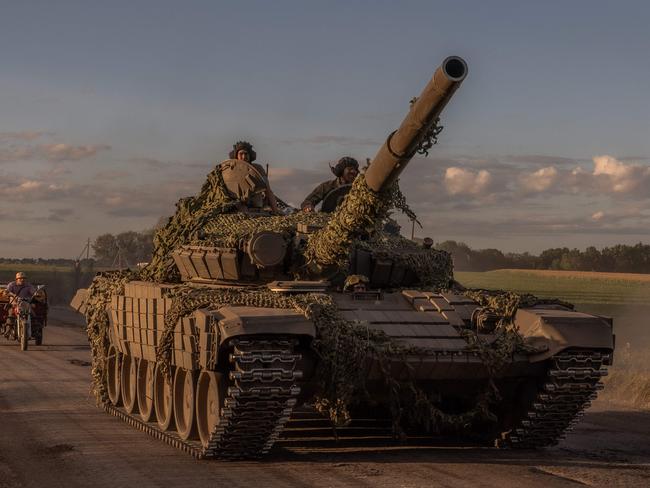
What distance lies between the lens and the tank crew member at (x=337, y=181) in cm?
1691

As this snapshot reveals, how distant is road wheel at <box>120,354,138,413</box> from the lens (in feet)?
56.6

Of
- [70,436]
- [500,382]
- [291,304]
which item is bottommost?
[70,436]

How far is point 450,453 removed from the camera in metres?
13.7

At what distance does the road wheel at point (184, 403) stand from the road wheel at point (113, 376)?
11.2 feet

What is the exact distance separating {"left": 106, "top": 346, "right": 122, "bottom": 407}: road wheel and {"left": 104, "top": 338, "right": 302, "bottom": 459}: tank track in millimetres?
5789

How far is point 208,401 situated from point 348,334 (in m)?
2.01

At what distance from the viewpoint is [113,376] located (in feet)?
61.0

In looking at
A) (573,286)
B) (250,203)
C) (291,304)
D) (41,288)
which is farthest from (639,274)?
(291,304)

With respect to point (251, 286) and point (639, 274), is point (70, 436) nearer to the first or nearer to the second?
point (251, 286)

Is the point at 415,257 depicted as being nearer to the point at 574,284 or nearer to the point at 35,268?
Answer: the point at 574,284

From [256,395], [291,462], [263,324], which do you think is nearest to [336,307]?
[263,324]

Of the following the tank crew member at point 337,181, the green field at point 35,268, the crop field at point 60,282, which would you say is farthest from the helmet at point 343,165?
the green field at point 35,268

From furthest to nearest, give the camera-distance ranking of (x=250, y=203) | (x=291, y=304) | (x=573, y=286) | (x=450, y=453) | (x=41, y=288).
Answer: (x=573, y=286)
(x=41, y=288)
(x=250, y=203)
(x=450, y=453)
(x=291, y=304)

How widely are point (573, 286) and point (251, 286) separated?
1476 inches
